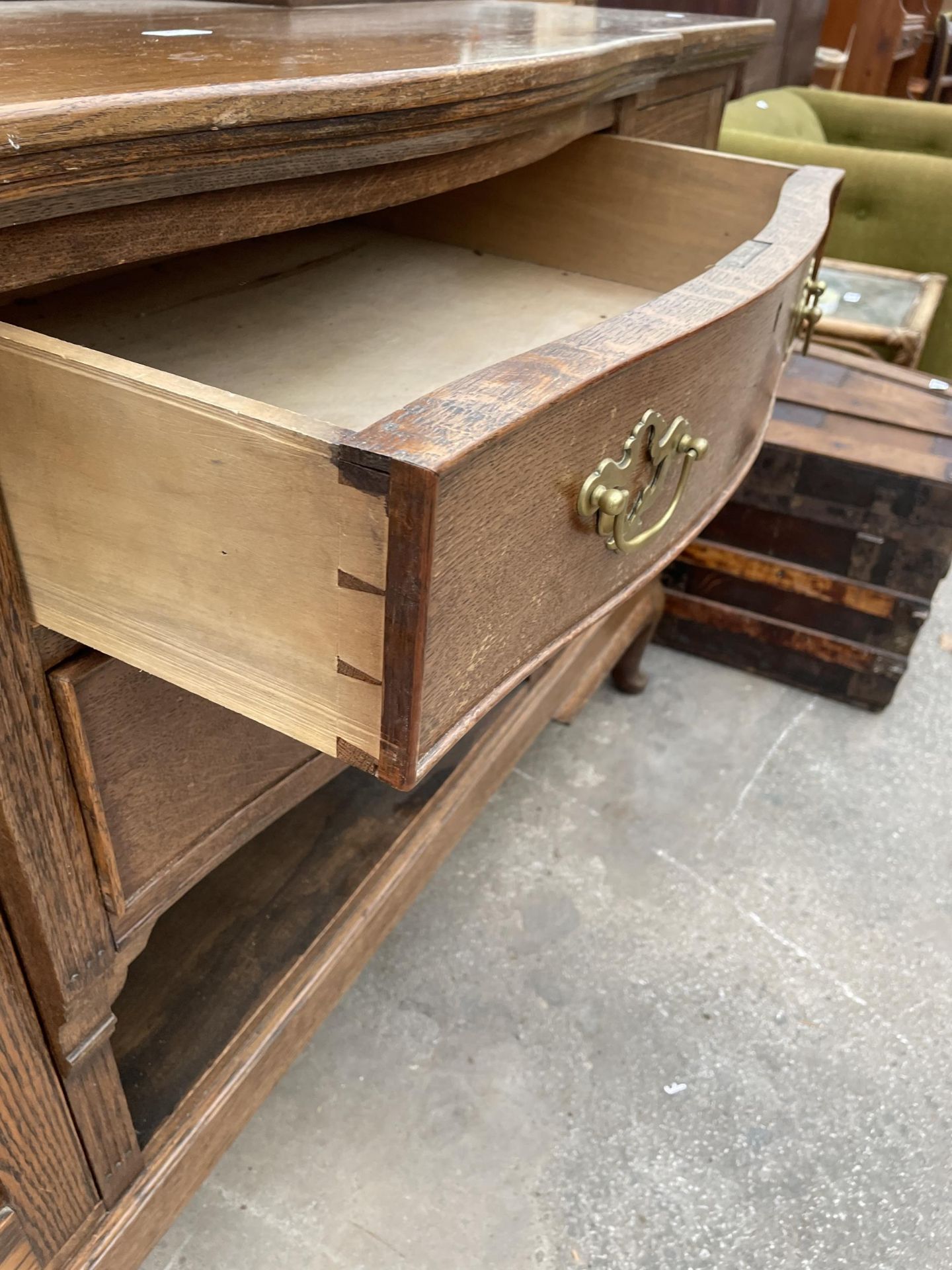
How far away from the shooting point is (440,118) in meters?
0.51

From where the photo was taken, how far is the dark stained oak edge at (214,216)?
1.22ft

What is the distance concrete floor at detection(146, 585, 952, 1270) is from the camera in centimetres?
84

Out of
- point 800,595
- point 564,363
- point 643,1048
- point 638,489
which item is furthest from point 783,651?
point 564,363

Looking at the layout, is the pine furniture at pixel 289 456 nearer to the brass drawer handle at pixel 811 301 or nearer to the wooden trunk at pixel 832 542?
the brass drawer handle at pixel 811 301

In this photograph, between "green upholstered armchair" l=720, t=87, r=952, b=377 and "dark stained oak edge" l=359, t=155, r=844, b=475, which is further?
"green upholstered armchair" l=720, t=87, r=952, b=377

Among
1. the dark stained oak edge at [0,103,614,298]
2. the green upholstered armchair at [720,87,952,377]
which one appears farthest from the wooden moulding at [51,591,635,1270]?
the green upholstered armchair at [720,87,952,377]

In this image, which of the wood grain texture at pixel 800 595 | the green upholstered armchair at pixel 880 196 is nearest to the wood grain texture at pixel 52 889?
the wood grain texture at pixel 800 595

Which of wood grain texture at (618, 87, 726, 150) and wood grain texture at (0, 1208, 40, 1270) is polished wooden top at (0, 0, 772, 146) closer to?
wood grain texture at (618, 87, 726, 150)

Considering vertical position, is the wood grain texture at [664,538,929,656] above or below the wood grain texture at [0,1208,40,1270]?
below

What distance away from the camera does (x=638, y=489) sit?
1.58 ft

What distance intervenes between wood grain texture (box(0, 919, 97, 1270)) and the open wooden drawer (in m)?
0.26

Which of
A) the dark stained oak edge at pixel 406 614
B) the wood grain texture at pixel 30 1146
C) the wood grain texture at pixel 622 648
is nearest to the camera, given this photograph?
the dark stained oak edge at pixel 406 614

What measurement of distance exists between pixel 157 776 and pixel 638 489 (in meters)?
0.32

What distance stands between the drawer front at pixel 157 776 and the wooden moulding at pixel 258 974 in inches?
8.4
